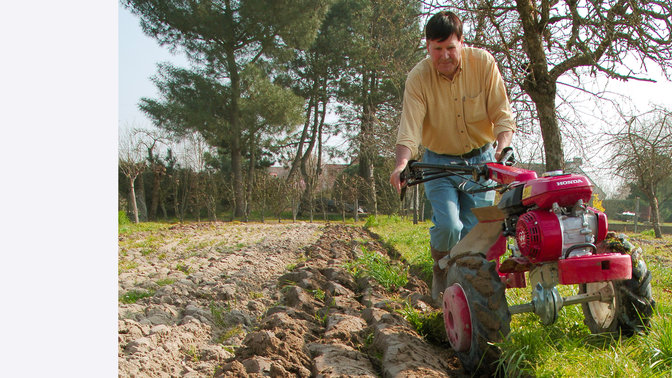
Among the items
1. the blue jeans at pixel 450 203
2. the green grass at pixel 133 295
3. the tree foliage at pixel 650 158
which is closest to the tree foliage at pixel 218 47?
the tree foliage at pixel 650 158

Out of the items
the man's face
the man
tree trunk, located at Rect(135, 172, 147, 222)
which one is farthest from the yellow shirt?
tree trunk, located at Rect(135, 172, 147, 222)

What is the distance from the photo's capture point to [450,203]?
10.8 ft

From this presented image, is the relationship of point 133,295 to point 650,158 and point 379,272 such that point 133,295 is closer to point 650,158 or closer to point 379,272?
point 379,272

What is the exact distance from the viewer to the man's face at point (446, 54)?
10.2 ft

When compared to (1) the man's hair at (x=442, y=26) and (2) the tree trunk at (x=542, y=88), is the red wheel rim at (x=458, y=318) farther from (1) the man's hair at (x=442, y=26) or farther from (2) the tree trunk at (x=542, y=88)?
(2) the tree trunk at (x=542, y=88)

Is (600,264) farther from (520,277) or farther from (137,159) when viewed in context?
(137,159)

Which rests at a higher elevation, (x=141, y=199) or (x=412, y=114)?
(x=141, y=199)

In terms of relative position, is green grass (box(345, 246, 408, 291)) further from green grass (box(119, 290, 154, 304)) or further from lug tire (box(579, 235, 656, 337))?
lug tire (box(579, 235, 656, 337))

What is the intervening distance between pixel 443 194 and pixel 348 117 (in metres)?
25.9

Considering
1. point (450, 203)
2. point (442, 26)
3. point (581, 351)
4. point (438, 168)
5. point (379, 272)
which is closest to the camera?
point (581, 351)

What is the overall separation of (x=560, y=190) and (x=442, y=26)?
128cm

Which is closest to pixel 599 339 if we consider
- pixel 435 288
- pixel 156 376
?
pixel 435 288

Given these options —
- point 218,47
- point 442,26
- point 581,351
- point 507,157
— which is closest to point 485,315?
point 581,351

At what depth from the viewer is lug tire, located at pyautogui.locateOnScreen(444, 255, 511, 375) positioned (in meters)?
2.43
